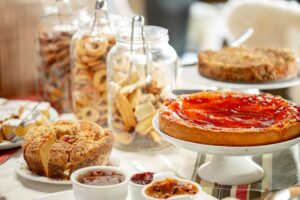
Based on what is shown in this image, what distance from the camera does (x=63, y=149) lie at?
4.26ft

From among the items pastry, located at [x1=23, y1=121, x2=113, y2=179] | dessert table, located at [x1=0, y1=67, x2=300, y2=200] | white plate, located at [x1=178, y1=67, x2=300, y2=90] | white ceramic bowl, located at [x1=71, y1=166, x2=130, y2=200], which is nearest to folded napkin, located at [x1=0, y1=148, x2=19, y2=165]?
dessert table, located at [x1=0, y1=67, x2=300, y2=200]

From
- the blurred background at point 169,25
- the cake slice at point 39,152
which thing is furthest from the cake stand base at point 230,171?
the blurred background at point 169,25

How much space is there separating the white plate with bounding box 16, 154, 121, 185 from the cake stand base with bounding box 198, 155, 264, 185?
0.20 m

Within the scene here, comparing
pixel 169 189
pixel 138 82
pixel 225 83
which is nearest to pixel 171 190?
pixel 169 189

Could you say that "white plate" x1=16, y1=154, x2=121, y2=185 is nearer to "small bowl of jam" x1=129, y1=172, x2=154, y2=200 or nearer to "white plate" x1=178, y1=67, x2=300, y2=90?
"small bowl of jam" x1=129, y1=172, x2=154, y2=200

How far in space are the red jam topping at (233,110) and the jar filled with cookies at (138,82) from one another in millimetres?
122

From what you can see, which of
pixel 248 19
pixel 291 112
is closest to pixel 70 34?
pixel 291 112

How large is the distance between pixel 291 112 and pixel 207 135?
0.23 meters

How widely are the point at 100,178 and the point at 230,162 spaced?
0.33 metres

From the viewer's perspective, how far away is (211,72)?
1908 mm

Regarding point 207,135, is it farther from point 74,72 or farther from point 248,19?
point 248,19

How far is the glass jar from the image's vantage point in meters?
1.82

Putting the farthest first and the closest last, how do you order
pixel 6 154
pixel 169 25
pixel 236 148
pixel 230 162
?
pixel 169 25
pixel 6 154
pixel 230 162
pixel 236 148

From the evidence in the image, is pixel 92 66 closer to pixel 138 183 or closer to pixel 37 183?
pixel 37 183
